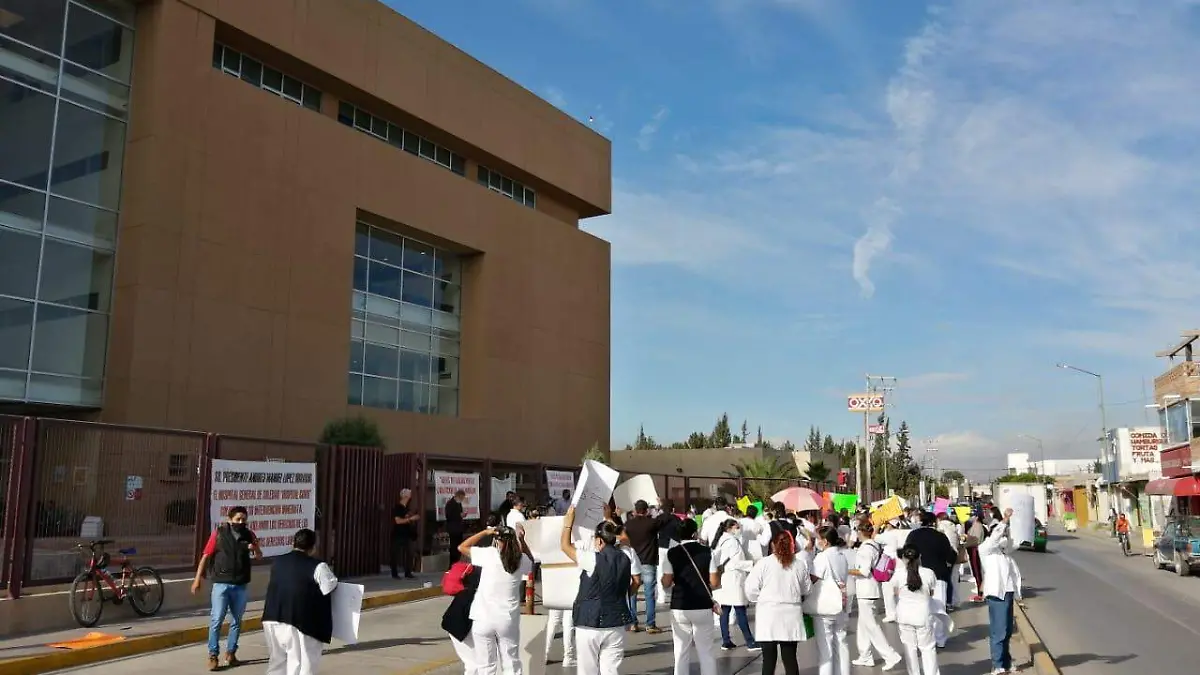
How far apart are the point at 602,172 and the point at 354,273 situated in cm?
1631

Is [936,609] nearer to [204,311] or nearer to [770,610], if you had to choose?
[770,610]

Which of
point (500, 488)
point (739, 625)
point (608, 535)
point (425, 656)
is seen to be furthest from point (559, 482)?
point (608, 535)

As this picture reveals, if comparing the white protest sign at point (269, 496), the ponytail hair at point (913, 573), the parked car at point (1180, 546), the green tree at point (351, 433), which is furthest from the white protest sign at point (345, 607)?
the parked car at point (1180, 546)

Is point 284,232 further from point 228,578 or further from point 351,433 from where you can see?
point 228,578

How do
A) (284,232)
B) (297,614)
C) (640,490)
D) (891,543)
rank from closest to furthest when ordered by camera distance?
(297,614) < (891,543) < (640,490) < (284,232)

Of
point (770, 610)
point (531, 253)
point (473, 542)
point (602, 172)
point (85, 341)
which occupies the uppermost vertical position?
point (602, 172)

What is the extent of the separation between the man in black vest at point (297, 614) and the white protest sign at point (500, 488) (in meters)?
14.6

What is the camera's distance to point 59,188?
2394 cm

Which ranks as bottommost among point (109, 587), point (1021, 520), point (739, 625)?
point (739, 625)

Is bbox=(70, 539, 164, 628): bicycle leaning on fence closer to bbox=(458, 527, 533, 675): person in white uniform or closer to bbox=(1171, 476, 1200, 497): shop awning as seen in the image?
bbox=(458, 527, 533, 675): person in white uniform

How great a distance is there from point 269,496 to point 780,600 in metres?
9.74

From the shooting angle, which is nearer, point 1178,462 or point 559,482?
point 559,482

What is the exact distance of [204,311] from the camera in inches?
1021

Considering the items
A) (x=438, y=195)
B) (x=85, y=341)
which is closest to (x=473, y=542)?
(x=85, y=341)
